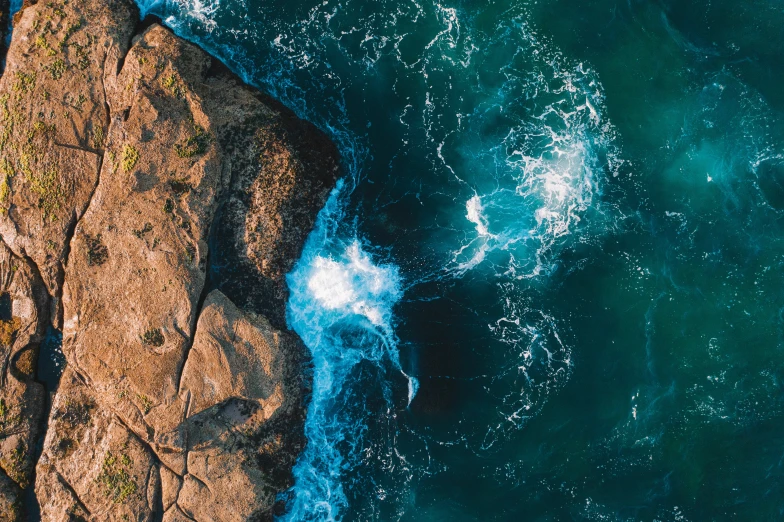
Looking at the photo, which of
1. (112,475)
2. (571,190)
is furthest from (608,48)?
(112,475)

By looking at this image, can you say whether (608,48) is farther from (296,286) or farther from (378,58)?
(296,286)

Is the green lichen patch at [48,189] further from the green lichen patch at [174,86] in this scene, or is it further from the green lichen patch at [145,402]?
the green lichen patch at [145,402]

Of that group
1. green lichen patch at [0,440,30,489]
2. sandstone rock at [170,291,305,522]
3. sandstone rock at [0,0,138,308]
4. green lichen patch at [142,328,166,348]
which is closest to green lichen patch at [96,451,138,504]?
sandstone rock at [170,291,305,522]

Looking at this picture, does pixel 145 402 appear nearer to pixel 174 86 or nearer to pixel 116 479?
pixel 116 479

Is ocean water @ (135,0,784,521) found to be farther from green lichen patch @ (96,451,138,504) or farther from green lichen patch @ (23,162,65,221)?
green lichen patch @ (23,162,65,221)

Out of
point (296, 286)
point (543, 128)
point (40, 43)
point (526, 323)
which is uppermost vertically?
point (543, 128)

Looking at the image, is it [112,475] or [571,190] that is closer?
[112,475]

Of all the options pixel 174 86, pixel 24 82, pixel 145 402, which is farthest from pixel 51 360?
pixel 174 86
